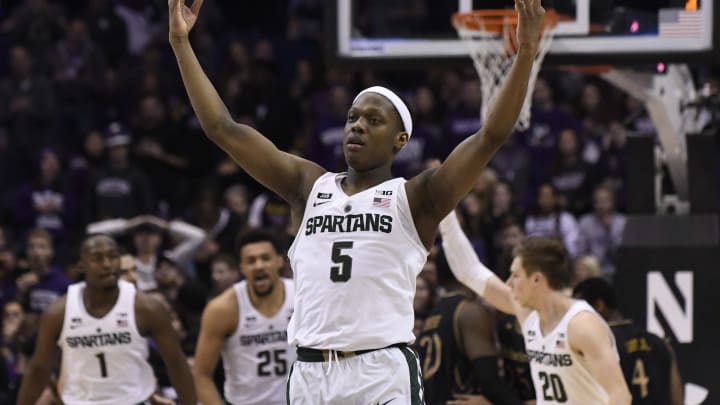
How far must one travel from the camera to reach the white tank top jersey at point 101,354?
26.2 feet

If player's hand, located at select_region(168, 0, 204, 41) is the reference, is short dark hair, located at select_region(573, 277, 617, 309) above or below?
below

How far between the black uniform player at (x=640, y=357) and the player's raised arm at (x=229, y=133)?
3.11m

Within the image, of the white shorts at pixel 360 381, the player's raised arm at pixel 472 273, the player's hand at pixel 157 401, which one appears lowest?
the player's hand at pixel 157 401

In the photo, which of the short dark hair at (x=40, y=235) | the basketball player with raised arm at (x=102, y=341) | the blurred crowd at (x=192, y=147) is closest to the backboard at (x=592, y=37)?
the basketball player with raised arm at (x=102, y=341)

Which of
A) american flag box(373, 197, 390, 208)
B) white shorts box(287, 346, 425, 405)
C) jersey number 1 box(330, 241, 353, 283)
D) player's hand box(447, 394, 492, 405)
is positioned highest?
american flag box(373, 197, 390, 208)

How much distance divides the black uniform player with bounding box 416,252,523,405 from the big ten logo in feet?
4.72

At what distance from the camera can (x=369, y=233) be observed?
480 cm

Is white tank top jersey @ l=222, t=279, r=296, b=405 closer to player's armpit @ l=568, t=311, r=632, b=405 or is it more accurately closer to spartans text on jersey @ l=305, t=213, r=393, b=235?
player's armpit @ l=568, t=311, r=632, b=405

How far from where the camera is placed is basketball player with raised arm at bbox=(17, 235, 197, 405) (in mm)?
7988

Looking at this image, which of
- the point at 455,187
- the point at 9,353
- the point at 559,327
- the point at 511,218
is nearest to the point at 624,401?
the point at 559,327

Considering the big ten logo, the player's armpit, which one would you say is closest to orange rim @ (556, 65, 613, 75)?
the big ten logo

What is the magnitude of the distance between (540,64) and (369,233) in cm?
402

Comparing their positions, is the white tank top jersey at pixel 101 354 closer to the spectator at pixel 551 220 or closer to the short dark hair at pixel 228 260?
the short dark hair at pixel 228 260

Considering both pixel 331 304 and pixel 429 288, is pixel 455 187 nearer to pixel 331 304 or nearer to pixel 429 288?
pixel 331 304
